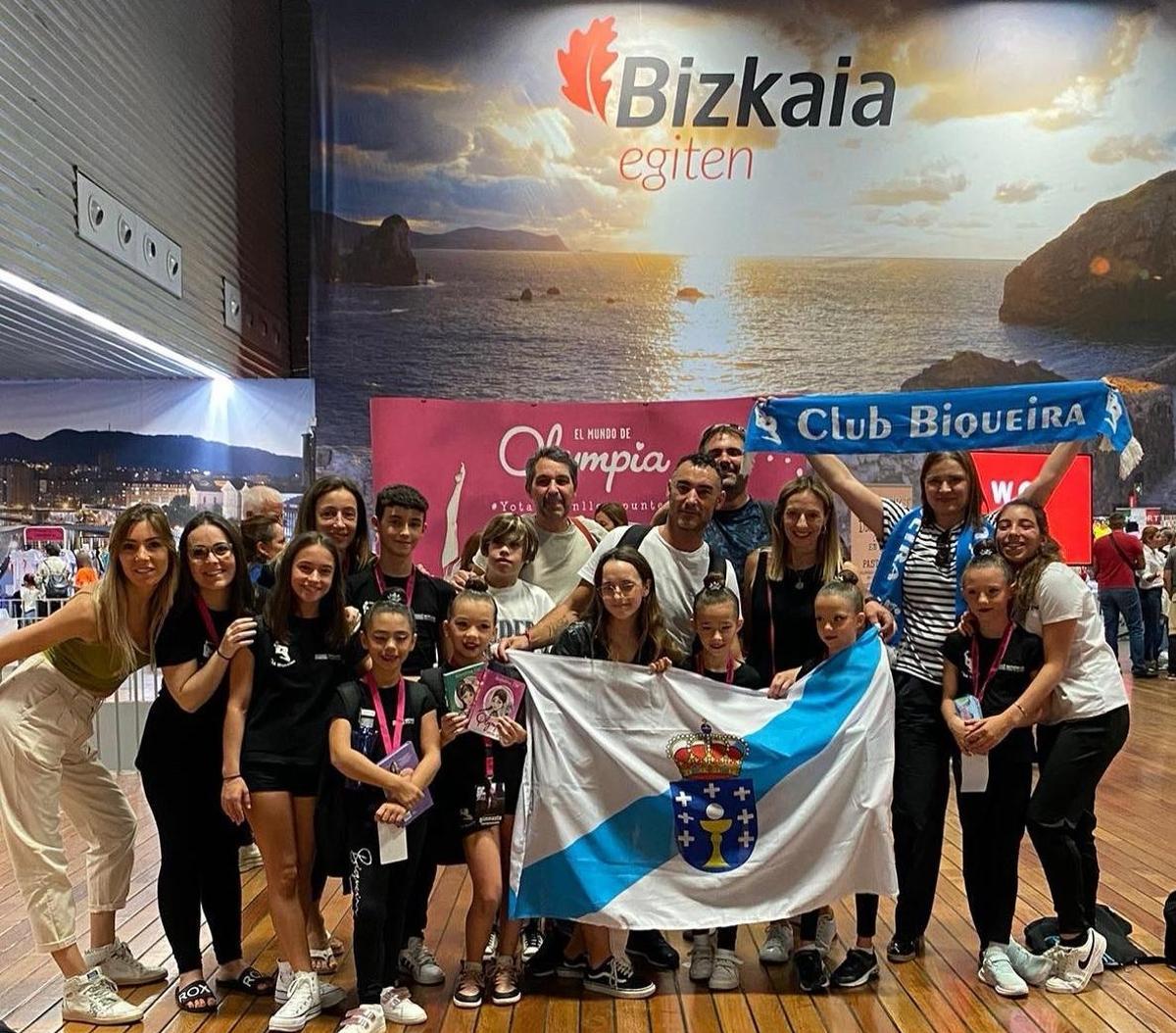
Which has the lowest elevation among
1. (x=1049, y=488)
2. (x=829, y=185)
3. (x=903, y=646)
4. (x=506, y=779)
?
(x=506, y=779)

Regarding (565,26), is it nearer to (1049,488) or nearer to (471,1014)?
(1049,488)

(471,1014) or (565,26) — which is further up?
(565,26)

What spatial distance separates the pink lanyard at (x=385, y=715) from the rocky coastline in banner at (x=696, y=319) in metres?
8.18

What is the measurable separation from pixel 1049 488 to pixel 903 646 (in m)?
0.74

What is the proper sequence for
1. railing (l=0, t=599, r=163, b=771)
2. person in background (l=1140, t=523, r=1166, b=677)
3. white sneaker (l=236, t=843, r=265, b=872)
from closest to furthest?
white sneaker (l=236, t=843, r=265, b=872)
railing (l=0, t=599, r=163, b=771)
person in background (l=1140, t=523, r=1166, b=677)

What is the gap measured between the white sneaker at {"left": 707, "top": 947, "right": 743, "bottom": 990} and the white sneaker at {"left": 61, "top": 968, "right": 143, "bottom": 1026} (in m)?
1.71

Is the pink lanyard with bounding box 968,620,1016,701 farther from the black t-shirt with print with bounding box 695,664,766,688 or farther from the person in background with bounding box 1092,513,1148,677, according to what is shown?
the person in background with bounding box 1092,513,1148,677

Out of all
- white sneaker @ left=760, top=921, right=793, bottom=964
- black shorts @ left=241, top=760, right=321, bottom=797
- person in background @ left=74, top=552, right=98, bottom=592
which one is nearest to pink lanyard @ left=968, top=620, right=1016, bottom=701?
white sneaker @ left=760, top=921, right=793, bottom=964

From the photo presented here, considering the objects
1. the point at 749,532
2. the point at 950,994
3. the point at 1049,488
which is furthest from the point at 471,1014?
the point at 1049,488

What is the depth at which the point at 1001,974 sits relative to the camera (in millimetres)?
3141

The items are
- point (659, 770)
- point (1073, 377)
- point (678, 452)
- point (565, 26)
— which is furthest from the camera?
point (1073, 377)

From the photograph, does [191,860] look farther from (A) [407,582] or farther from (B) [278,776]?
(A) [407,582]

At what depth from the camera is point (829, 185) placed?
11023 millimetres

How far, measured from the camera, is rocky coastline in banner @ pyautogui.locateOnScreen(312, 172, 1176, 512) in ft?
36.0
